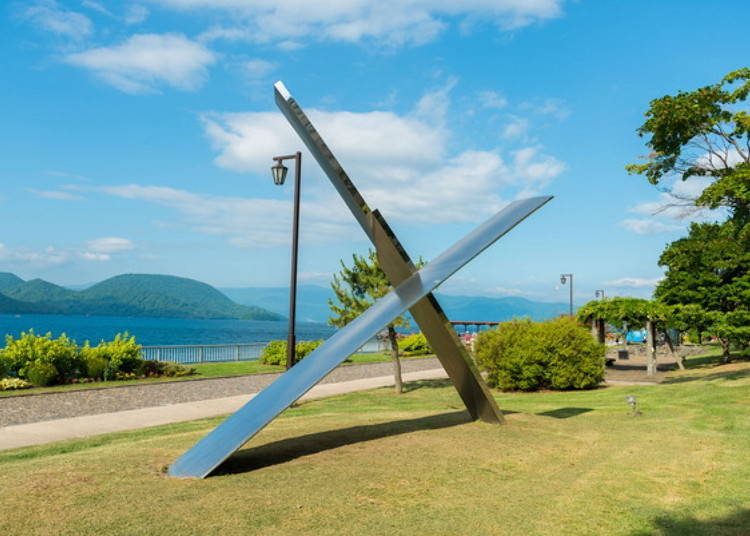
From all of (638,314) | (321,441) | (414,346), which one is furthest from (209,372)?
(638,314)

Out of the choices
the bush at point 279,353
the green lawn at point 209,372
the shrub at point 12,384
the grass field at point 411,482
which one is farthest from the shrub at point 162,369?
the grass field at point 411,482

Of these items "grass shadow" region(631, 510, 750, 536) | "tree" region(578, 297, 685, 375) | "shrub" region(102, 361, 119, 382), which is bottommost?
"grass shadow" region(631, 510, 750, 536)

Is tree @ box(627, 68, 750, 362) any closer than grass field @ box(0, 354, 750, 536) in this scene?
No

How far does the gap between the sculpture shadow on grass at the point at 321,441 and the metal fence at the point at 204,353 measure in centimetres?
1378

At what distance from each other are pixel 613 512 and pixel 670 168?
13.7m

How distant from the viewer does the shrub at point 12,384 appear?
16328 millimetres

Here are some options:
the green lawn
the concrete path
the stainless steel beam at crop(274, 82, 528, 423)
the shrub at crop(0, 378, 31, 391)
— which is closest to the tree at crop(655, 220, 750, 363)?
the concrete path

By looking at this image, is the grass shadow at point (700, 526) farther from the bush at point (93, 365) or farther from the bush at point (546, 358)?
the bush at point (93, 365)

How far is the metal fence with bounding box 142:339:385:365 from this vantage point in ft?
76.3

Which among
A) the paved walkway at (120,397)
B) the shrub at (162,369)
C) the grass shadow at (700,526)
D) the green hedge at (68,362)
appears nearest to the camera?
the grass shadow at (700,526)

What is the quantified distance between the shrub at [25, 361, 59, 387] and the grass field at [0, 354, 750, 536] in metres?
9.10

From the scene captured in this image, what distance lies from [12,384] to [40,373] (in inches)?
34.0

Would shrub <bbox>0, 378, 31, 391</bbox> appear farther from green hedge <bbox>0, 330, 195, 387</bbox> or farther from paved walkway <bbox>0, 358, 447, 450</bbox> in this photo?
paved walkway <bbox>0, 358, 447, 450</bbox>

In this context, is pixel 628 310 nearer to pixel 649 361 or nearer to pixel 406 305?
pixel 649 361
